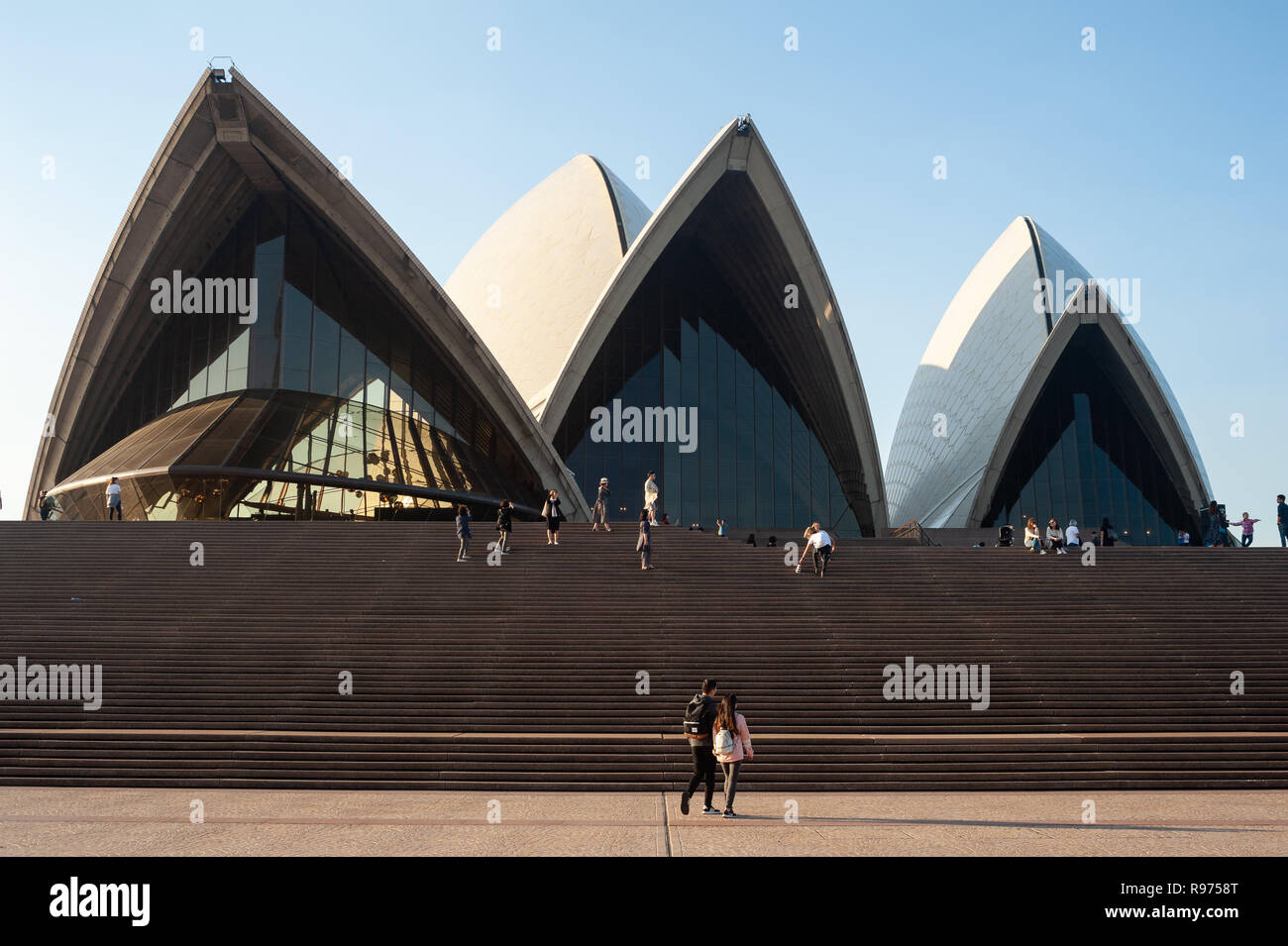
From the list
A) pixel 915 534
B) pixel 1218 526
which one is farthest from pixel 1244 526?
pixel 915 534

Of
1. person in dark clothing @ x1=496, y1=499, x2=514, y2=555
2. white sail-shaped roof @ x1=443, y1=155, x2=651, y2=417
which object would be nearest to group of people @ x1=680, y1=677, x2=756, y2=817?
person in dark clothing @ x1=496, y1=499, x2=514, y2=555

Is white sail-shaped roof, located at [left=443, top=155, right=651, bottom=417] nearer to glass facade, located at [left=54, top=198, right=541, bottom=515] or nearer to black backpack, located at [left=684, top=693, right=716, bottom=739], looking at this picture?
glass facade, located at [left=54, top=198, right=541, bottom=515]

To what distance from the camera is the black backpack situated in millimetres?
7738

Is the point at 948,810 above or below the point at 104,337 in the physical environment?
below

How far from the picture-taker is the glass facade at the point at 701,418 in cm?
3002

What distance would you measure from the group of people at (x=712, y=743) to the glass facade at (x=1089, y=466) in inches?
1083

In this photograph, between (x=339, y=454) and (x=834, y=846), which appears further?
(x=339, y=454)

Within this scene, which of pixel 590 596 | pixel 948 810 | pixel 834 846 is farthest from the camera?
pixel 590 596

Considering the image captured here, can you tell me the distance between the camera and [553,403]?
2859cm

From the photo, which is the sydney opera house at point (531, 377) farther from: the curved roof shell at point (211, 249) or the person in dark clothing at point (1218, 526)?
the person in dark clothing at point (1218, 526)

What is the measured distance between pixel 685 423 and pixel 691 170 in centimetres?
735
